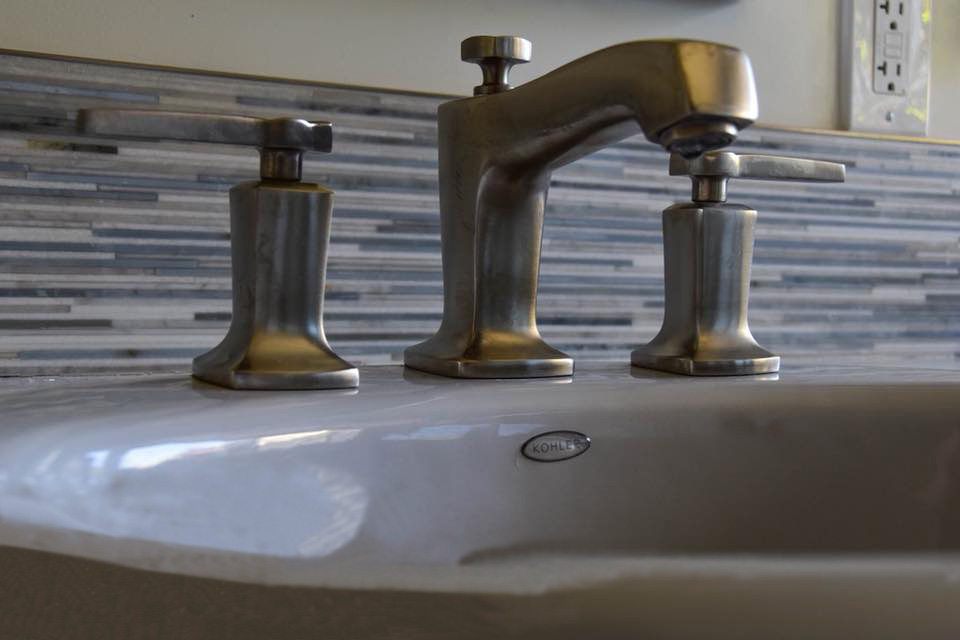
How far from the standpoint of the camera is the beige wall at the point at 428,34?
24.9 inches

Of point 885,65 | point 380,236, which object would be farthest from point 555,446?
point 885,65

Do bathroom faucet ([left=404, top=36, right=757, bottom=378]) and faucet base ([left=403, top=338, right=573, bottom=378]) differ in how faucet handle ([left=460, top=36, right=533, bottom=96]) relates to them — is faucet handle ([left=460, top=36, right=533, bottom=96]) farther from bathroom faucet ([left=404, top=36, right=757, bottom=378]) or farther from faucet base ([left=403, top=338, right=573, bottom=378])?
faucet base ([left=403, top=338, right=573, bottom=378])

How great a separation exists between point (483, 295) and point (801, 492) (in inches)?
6.9

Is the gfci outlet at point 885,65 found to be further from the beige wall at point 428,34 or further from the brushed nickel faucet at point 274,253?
the brushed nickel faucet at point 274,253

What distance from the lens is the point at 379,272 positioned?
69 cm

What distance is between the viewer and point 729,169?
61 centimetres

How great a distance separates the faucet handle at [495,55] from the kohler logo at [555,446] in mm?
175

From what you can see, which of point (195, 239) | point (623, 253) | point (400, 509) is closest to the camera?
point (400, 509)

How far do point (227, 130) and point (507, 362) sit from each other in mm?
165

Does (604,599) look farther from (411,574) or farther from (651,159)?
(651,159)

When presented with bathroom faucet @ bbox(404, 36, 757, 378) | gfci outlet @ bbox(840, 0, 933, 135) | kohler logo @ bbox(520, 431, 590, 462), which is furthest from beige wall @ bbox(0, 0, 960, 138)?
kohler logo @ bbox(520, 431, 590, 462)

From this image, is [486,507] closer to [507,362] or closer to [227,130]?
[507,362]

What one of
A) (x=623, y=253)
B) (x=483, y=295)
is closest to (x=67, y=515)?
(x=483, y=295)

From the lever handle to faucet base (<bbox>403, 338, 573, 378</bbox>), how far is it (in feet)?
0.38
